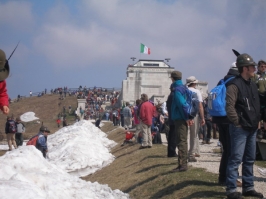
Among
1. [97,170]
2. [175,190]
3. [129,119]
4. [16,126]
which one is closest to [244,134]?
[175,190]

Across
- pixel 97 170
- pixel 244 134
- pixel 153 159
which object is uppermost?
pixel 244 134

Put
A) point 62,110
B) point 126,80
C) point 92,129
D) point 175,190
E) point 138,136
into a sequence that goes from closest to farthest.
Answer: point 175,190 → point 138,136 → point 92,129 → point 126,80 → point 62,110

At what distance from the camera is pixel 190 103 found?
31.3 feet

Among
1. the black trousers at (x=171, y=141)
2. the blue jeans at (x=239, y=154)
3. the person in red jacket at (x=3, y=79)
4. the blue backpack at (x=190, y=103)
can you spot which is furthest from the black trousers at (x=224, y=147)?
the black trousers at (x=171, y=141)

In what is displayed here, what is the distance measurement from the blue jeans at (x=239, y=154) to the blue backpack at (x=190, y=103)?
96.6 inches

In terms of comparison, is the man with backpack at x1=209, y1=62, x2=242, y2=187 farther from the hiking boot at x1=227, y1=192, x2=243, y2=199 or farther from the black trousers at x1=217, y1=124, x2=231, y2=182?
the hiking boot at x1=227, y1=192, x2=243, y2=199

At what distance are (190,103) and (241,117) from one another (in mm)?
2840

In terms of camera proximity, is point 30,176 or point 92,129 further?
point 92,129

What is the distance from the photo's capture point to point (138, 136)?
18172mm

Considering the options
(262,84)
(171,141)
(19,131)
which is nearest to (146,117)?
(171,141)

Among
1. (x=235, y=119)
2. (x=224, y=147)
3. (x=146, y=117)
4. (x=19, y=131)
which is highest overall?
(x=235, y=119)

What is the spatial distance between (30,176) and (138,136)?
9.58 meters

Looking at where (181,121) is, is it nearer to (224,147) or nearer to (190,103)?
(190,103)

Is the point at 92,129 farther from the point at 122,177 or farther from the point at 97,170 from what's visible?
the point at 122,177
